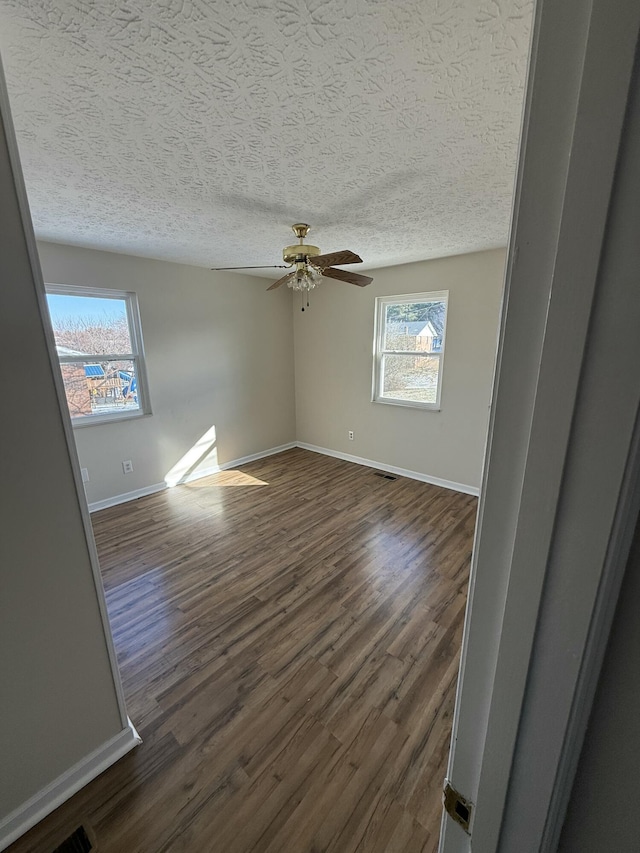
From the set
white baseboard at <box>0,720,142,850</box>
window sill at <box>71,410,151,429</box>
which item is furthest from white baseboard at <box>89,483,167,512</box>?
white baseboard at <box>0,720,142,850</box>

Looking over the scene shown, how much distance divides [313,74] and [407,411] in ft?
11.2

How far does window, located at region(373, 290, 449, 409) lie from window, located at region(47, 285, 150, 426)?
2746mm

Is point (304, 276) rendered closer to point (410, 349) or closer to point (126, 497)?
point (410, 349)

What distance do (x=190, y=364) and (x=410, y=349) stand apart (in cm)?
261

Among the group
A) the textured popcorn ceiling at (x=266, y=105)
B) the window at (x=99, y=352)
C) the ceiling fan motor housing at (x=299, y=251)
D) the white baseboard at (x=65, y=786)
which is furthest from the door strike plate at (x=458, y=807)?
the window at (x=99, y=352)

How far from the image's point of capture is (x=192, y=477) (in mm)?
4262

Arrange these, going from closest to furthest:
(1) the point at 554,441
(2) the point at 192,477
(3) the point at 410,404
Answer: (1) the point at 554,441, (3) the point at 410,404, (2) the point at 192,477

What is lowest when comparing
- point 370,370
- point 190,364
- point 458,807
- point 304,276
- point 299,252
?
point 458,807

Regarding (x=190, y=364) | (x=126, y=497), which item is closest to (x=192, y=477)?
(x=126, y=497)

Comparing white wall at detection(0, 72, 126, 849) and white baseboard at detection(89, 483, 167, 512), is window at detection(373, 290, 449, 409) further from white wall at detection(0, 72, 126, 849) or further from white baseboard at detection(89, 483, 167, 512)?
white wall at detection(0, 72, 126, 849)

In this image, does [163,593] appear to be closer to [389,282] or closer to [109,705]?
[109,705]

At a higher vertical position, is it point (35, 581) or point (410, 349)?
point (410, 349)

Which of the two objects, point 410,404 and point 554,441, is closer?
point 554,441

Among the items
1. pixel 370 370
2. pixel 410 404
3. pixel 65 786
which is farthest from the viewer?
pixel 370 370
